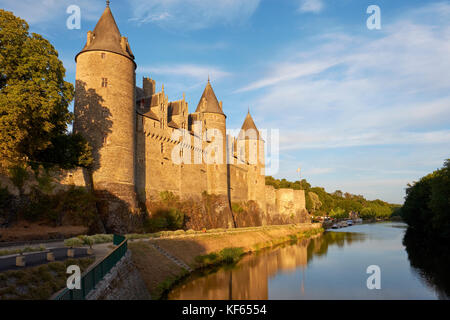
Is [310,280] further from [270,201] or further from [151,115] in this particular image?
[270,201]

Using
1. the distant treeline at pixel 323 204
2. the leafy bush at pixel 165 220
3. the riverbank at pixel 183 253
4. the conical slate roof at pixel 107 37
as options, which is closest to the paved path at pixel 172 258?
the riverbank at pixel 183 253

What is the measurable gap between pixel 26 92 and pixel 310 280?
22.1 meters

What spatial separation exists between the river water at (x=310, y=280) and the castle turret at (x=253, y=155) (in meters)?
26.1

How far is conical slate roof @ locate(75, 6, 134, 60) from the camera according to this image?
97.8 feet

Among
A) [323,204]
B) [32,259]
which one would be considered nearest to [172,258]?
[32,259]

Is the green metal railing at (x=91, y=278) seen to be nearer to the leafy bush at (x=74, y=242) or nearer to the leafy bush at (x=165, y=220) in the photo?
the leafy bush at (x=74, y=242)

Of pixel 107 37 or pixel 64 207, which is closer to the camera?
pixel 64 207

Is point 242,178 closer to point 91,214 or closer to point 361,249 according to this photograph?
point 361,249

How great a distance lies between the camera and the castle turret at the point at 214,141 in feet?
152

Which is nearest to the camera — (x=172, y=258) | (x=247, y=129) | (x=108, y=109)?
(x=172, y=258)

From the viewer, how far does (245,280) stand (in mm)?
22766

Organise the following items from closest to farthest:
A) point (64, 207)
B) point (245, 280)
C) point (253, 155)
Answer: point (245, 280)
point (64, 207)
point (253, 155)

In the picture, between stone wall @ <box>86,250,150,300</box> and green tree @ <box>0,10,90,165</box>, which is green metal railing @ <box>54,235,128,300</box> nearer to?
stone wall @ <box>86,250,150,300</box>

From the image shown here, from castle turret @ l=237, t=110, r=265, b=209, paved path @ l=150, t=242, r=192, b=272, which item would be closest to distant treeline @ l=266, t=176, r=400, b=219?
castle turret @ l=237, t=110, r=265, b=209
